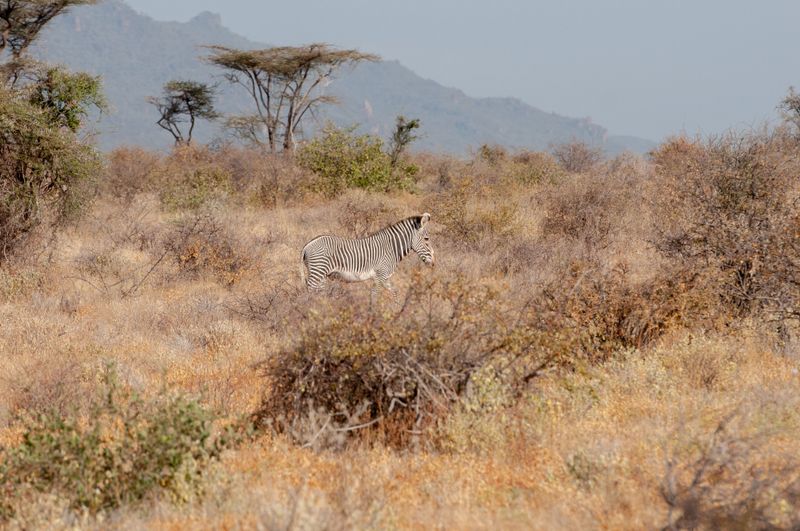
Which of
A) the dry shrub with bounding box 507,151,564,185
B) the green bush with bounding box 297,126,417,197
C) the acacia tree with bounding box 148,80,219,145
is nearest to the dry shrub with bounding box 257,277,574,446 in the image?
the green bush with bounding box 297,126,417,197

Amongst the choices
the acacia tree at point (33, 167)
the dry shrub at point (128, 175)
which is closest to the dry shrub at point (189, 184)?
the dry shrub at point (128, 175)

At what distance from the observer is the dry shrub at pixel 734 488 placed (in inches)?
161

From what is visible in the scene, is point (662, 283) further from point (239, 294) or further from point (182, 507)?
point (239, 294)

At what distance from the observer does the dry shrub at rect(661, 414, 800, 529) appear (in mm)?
4078

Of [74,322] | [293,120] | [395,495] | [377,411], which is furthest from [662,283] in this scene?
[293,120]

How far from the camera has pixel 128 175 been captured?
28.0 metres

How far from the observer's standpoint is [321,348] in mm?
5770

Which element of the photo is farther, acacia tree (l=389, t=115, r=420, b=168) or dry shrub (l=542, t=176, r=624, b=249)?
acacia tree (l=389, t=115, r=420, b=168)

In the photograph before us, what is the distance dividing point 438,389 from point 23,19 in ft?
96.9

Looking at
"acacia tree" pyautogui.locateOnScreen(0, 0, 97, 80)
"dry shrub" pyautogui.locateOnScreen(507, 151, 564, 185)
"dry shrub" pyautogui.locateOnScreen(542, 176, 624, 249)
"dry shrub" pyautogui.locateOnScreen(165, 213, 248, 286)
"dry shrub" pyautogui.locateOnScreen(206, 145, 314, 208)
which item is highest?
"acacia tree" pyautogui.locateOnScreen(0, 0, 97, 80)

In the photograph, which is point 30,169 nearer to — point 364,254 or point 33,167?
point 33,167

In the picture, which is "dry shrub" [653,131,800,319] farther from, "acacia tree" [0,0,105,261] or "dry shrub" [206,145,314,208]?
"dry shrub" [206,145,314,208]

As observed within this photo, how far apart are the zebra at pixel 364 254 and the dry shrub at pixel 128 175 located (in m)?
14.8

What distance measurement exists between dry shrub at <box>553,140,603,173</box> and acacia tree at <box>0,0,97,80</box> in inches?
753
